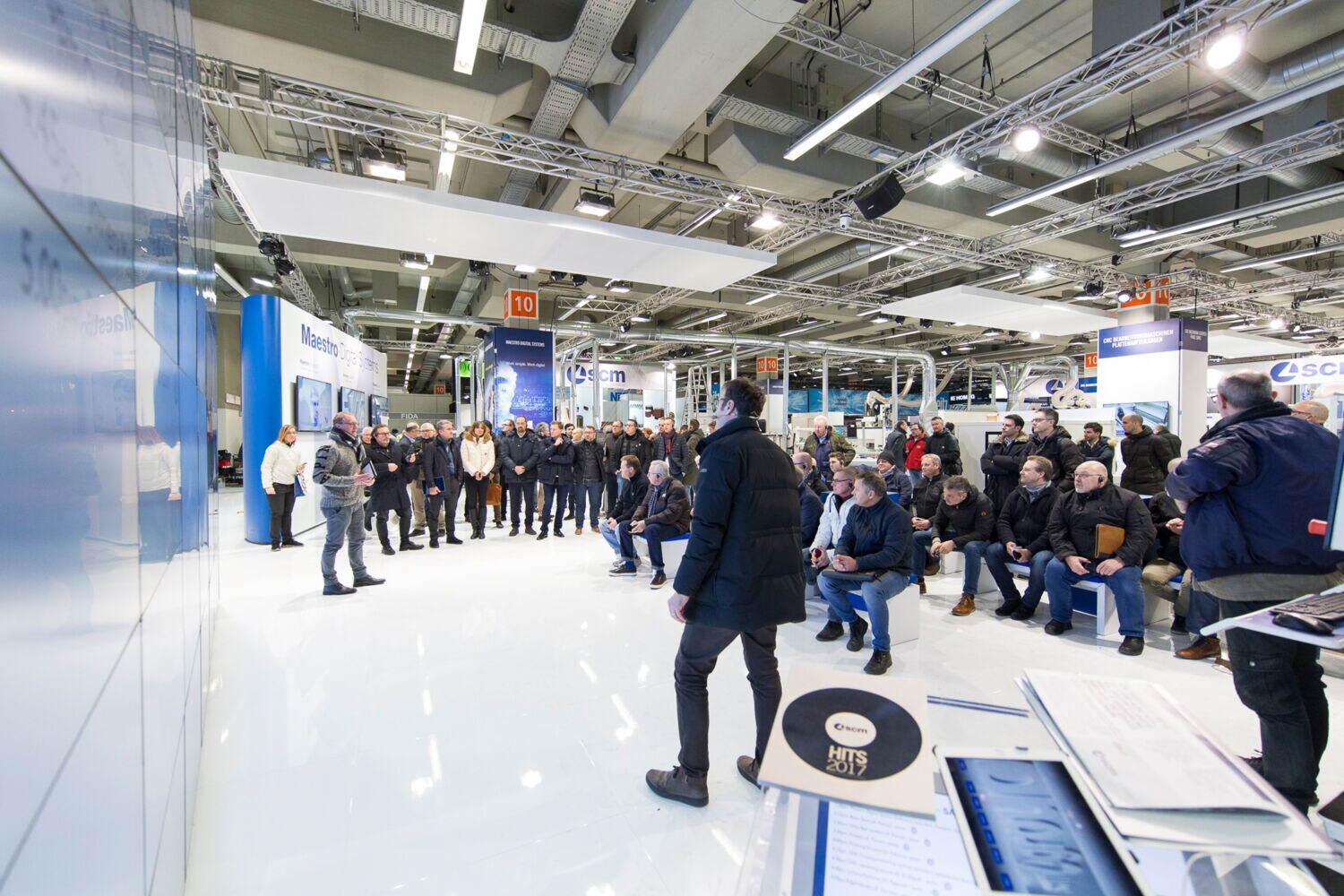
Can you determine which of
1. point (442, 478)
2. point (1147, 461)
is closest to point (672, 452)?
point (442, 478)

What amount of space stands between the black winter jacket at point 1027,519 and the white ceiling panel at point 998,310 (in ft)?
17.2

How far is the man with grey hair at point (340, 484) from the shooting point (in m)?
4.66

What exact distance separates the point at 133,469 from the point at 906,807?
1.44 m

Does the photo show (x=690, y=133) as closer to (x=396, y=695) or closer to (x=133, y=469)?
(x=396, y=695)

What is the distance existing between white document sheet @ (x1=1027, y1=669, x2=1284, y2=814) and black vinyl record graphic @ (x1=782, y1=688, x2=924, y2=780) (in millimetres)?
227

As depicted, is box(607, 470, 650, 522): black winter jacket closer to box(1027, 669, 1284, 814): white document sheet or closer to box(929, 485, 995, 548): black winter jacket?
box(929, 485, 995, 548): black winter jacket

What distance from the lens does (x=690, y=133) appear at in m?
6.82

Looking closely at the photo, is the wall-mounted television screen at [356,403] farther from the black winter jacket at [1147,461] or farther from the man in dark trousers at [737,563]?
the black winter jacket at [1147,461]

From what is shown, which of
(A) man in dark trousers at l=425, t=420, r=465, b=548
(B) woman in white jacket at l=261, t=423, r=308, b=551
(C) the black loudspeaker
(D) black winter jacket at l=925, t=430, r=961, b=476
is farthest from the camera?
(D) black winter jacket at l=925, t=430, r=961, b=476

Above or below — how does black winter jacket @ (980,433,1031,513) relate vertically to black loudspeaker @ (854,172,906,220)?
below

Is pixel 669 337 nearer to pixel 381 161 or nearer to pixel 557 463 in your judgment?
pixel 557 463

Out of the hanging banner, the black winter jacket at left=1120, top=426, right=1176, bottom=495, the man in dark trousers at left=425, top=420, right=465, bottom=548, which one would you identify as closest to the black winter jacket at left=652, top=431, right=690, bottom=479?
the man in dark trousers at left=425, top=420, right=465, bottom=548

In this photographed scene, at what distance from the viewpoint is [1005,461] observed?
17.4 feet

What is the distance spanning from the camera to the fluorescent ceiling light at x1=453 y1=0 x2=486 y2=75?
3.56m
